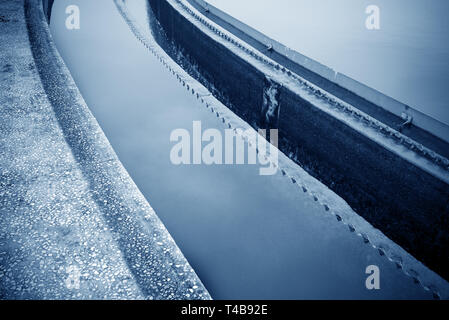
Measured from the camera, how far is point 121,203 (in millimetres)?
1941

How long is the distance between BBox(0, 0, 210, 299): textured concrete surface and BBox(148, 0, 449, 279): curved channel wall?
7.33ft

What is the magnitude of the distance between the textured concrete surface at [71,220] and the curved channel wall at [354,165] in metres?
2.24

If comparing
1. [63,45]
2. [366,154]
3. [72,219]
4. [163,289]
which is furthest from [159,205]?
[63,45]

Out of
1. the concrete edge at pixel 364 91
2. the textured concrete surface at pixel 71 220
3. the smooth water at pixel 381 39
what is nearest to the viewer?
the textured concrete surface at pixel 71 220

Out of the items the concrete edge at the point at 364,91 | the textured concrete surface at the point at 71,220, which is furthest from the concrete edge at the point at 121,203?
the concrete edge at the point at 364,91

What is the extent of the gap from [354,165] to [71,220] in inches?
110

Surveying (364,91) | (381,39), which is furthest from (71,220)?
(381,39)

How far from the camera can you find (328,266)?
303 centimetres

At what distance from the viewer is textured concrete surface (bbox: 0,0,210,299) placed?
4.91 feet

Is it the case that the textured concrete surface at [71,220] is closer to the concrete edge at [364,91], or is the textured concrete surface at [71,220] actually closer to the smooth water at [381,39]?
the concrete edge at [364,91]

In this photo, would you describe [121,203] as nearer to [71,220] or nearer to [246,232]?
[71,220]

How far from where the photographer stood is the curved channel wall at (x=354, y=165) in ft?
8.75

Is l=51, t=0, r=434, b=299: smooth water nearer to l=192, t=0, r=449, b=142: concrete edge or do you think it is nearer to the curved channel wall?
the curved channel wall

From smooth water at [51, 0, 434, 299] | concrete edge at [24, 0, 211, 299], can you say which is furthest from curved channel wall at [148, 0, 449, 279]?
concrete edge at [24, 0, 211, 299]
